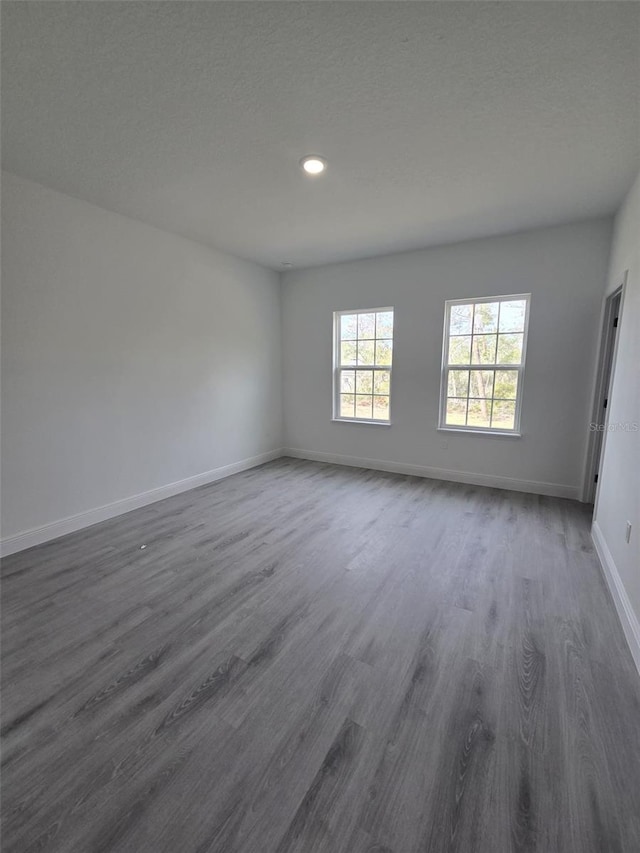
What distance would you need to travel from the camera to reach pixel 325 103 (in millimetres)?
1932

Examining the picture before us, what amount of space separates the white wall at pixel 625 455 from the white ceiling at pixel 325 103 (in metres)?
0.49

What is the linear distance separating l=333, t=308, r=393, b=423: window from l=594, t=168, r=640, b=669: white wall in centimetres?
242

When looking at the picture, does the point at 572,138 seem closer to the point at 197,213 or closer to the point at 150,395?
the point at 197,213

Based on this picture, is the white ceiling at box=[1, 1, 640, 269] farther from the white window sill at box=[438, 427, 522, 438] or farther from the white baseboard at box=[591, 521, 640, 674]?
the white baseboard at box=[591, 521, 640, 674]

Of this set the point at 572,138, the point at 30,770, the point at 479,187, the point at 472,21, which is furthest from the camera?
the point at 479,187

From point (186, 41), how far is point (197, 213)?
180 cm

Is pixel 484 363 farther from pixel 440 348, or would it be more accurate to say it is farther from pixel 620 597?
pixel 620 597

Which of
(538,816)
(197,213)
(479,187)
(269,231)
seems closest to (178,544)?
(538,816)

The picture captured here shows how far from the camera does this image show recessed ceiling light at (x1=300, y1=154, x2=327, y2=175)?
2.42 m

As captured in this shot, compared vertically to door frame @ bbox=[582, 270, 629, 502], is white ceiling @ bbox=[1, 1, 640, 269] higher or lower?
higher

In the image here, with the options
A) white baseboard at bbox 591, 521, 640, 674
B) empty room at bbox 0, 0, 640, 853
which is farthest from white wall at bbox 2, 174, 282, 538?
white baseboard at bbox 591, 521, 640, 674

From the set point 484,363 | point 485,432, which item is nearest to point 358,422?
point 485,432

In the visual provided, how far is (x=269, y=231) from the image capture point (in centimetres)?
374

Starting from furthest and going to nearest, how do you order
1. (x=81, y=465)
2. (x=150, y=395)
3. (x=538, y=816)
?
1. (x=150, y=395)
2. (x=81, y=465)
3. (x=538, y=816)
